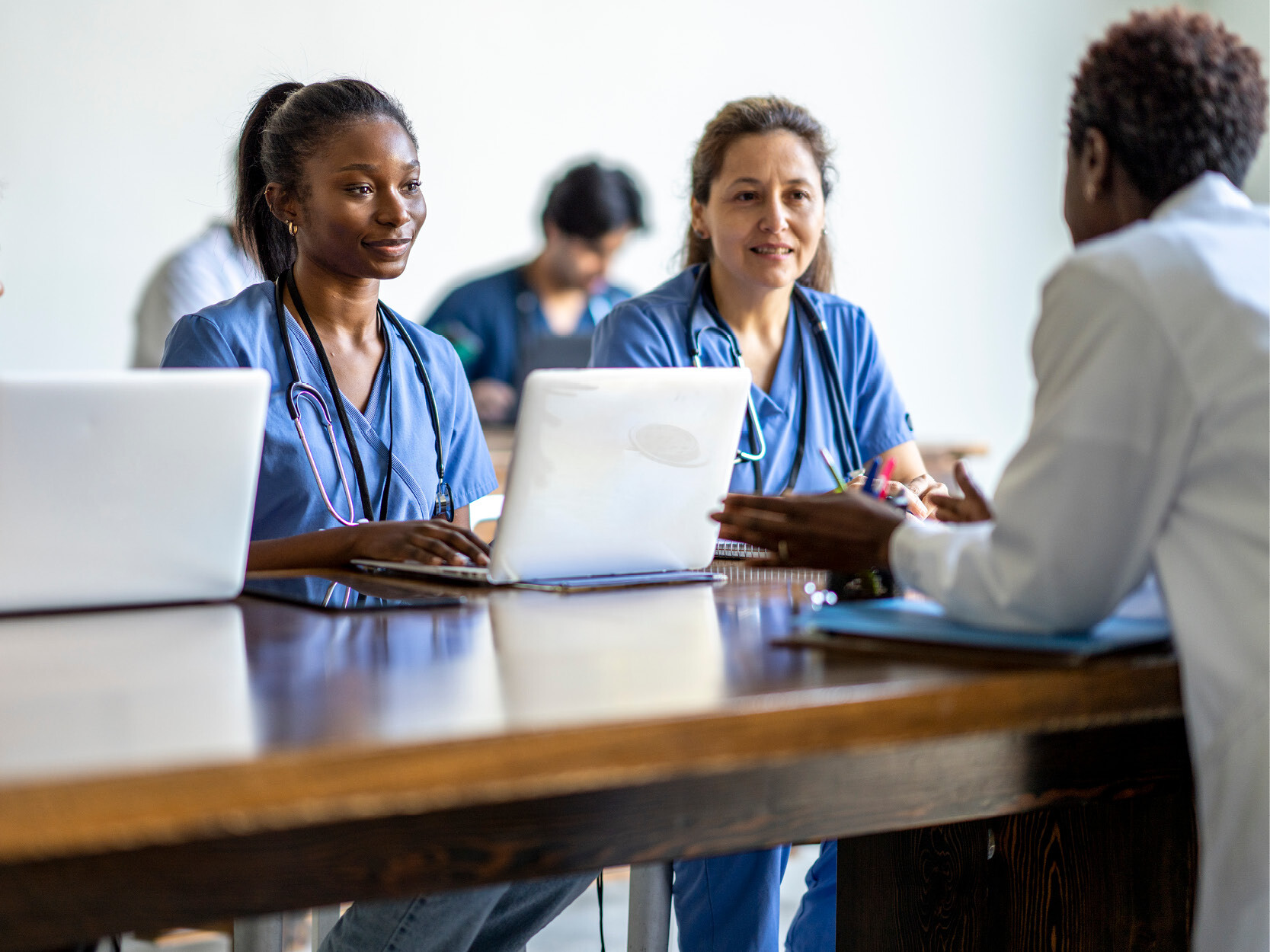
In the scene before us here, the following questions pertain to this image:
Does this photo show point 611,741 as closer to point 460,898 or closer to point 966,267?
point 460,898

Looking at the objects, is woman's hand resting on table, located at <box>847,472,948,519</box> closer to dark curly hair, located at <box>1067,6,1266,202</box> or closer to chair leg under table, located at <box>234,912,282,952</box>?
dark curly hair, located at <box>1067,6,1266,202</box>

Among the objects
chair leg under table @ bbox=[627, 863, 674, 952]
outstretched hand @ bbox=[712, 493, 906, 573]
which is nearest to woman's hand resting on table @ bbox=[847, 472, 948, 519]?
outstretched hand @ bbox=[712, 493, 906, 573]

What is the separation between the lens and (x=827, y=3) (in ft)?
16.2

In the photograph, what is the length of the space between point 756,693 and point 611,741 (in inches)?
4.6

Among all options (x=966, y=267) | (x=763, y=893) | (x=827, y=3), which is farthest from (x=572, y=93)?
(x=763, y=893)

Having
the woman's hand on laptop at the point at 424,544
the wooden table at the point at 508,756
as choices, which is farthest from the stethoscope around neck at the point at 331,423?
the wooden table at the point at 508,756

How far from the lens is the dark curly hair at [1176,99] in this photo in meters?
1.00

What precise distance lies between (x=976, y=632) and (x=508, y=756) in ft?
1.36

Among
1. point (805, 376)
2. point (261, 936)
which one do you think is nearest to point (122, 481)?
point (261, 936)

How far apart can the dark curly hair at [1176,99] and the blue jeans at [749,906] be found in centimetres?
98

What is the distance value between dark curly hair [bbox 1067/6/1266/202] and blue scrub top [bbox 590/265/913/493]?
38.9 inches

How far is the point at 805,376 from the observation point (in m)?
2.09

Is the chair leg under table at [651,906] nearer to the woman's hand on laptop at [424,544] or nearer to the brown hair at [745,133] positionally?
the woman's hand on laptop at [424,544]

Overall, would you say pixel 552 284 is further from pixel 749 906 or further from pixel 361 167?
pixel 749 906
